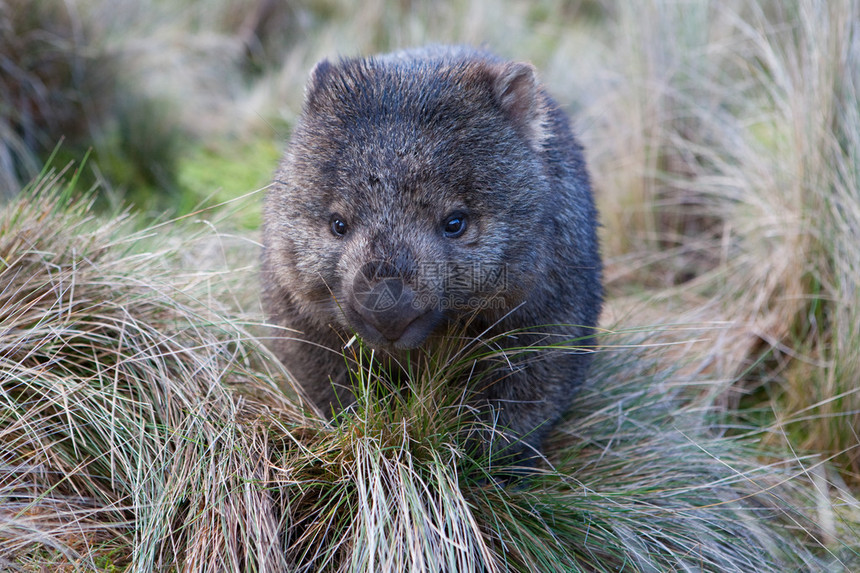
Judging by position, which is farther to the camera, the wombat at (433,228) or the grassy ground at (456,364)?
the grassy ground at (456,364)

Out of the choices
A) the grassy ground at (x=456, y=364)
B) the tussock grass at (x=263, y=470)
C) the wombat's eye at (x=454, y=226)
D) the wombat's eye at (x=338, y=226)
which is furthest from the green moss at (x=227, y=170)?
the wombat's eye at (x=454, y=226)

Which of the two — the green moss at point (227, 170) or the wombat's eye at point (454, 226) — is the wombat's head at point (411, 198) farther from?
the green moss at point (227, 170)

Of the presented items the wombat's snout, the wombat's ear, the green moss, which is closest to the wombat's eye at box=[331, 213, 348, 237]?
the wombat's snout

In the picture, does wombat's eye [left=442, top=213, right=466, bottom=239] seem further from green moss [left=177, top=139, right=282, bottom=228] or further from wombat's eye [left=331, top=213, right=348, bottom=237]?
green moss [left=177, top=139, right=282, bottom=228]

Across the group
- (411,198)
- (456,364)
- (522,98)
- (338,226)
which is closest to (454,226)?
(411,198)

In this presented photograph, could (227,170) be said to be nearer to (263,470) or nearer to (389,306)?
(263,470)

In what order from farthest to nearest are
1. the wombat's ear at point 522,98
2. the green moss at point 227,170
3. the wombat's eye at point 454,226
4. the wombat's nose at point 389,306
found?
1. the green moss at point 227,170
2. the wombat's ear at point 522,98
3. the wombat's eye at point 454,226
4. the wombat's nose at point 389,306
